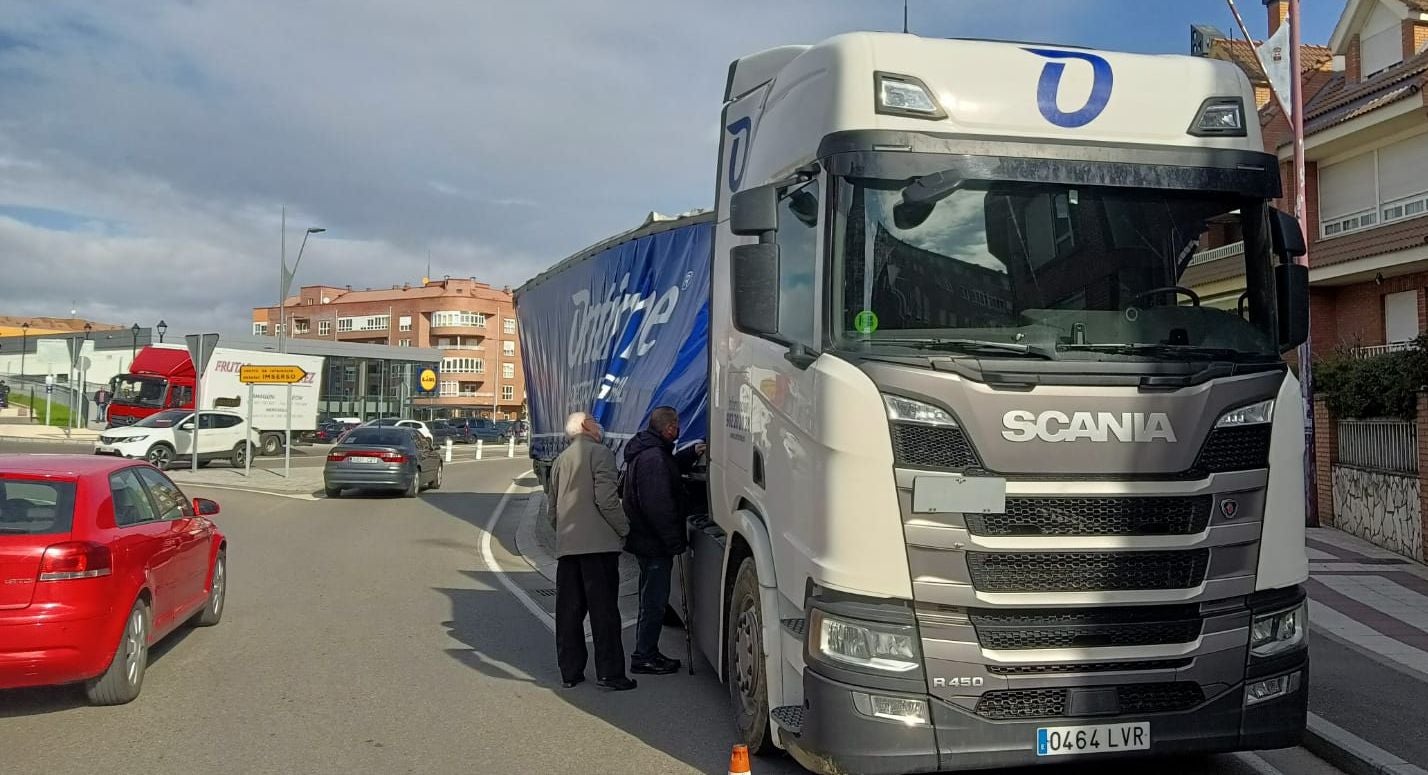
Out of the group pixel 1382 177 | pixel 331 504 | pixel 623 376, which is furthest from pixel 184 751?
pixel 1382 177

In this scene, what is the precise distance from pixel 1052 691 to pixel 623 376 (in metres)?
5.90

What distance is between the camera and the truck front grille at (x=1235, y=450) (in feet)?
14.1

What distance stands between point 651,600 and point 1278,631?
3.93 m

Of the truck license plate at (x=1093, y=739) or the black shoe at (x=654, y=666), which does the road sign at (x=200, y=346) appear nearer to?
the black shoe at (x=654, y=666)

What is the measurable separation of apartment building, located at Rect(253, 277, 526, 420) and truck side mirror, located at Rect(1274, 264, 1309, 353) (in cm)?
9545

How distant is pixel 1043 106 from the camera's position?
189 inches

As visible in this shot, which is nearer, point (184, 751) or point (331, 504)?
point (184, 751)

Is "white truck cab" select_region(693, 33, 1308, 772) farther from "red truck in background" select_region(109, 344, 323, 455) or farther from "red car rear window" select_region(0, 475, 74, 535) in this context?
"red truck in background" select_region(109, 344, 323, 455)

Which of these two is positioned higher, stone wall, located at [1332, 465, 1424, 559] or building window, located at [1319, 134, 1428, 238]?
building window, located at [1319, 134, 1428, 238]

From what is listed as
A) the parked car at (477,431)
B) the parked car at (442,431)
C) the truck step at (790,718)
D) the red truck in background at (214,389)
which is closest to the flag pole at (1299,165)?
the truck step at (790,718)

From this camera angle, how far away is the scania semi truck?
4.14 metres

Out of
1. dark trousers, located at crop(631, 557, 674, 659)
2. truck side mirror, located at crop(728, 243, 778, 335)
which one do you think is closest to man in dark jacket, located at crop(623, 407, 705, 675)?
dark trousers, located at crop(631, 557, 674, 659)

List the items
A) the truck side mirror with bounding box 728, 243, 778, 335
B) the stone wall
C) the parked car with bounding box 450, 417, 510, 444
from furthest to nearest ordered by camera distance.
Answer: the parked car with bounding box 450, 417, 510, 444 < the stone wall < the truck side mirror with bounding box 728, 243, 778, 335

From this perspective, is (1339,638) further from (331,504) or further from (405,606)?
(331,504)
